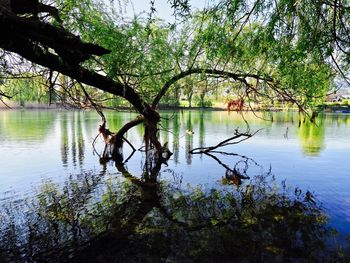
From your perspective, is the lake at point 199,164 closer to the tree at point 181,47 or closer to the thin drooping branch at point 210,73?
the thin drooping branch at point 210,73

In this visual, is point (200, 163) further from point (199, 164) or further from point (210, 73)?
point (210, 73)

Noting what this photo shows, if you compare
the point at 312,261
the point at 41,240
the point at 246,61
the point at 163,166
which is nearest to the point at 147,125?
the point at 163,166

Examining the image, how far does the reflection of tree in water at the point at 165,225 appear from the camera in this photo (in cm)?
598

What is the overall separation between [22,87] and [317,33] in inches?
318

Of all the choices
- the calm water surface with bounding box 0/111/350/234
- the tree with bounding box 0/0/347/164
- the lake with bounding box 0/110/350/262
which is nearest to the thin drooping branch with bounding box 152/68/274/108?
the tree with bounding box 0/0/347/164

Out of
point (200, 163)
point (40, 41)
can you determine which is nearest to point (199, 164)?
point (200, 163)

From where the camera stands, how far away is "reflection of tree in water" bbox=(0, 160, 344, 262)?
5984mm

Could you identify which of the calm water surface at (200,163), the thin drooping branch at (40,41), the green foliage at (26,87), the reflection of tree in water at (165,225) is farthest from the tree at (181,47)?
the reflection of tree in water at (165,225)

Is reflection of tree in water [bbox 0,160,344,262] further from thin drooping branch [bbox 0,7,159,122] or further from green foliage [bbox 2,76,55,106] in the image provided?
thin drooping branch [bbox 0,7,159,122]

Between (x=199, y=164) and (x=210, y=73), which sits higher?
(x=210, y=73)

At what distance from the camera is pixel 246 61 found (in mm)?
10328

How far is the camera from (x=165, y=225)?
740 centimetres

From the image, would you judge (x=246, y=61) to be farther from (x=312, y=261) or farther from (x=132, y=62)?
(x=312, y=261)

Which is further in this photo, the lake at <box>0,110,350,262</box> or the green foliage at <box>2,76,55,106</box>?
the lake at <box>0,110,350,262</box>
